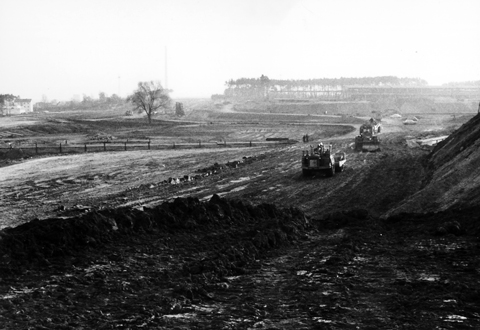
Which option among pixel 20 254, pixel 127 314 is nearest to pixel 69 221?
pixel 20 254

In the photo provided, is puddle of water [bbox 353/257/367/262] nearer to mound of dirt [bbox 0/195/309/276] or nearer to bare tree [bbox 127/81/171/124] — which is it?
mound of dirt [bbox 0/195/309/276]

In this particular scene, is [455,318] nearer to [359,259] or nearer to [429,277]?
[429,277]

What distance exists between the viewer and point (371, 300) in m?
10.7

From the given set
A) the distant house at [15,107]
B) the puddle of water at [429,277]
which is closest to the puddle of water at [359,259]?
the puddle of water at [429,277]

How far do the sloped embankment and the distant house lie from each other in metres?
118

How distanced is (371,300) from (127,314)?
4839 millimetres

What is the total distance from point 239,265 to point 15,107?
14793cm

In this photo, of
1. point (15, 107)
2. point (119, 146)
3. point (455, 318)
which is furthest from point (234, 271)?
point (15, 107)

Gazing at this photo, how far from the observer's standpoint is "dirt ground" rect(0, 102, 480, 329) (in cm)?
984

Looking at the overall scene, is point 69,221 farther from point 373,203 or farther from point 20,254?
point 373,203

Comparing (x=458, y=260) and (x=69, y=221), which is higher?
(x=69, y=221)

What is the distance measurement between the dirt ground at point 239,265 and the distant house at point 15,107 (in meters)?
121

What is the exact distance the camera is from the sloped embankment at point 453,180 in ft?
64.8

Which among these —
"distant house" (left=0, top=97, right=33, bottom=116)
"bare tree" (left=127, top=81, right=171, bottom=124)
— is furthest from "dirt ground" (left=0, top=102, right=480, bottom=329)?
"distant house" (left=0, top=97, right=33, bottom=116)
